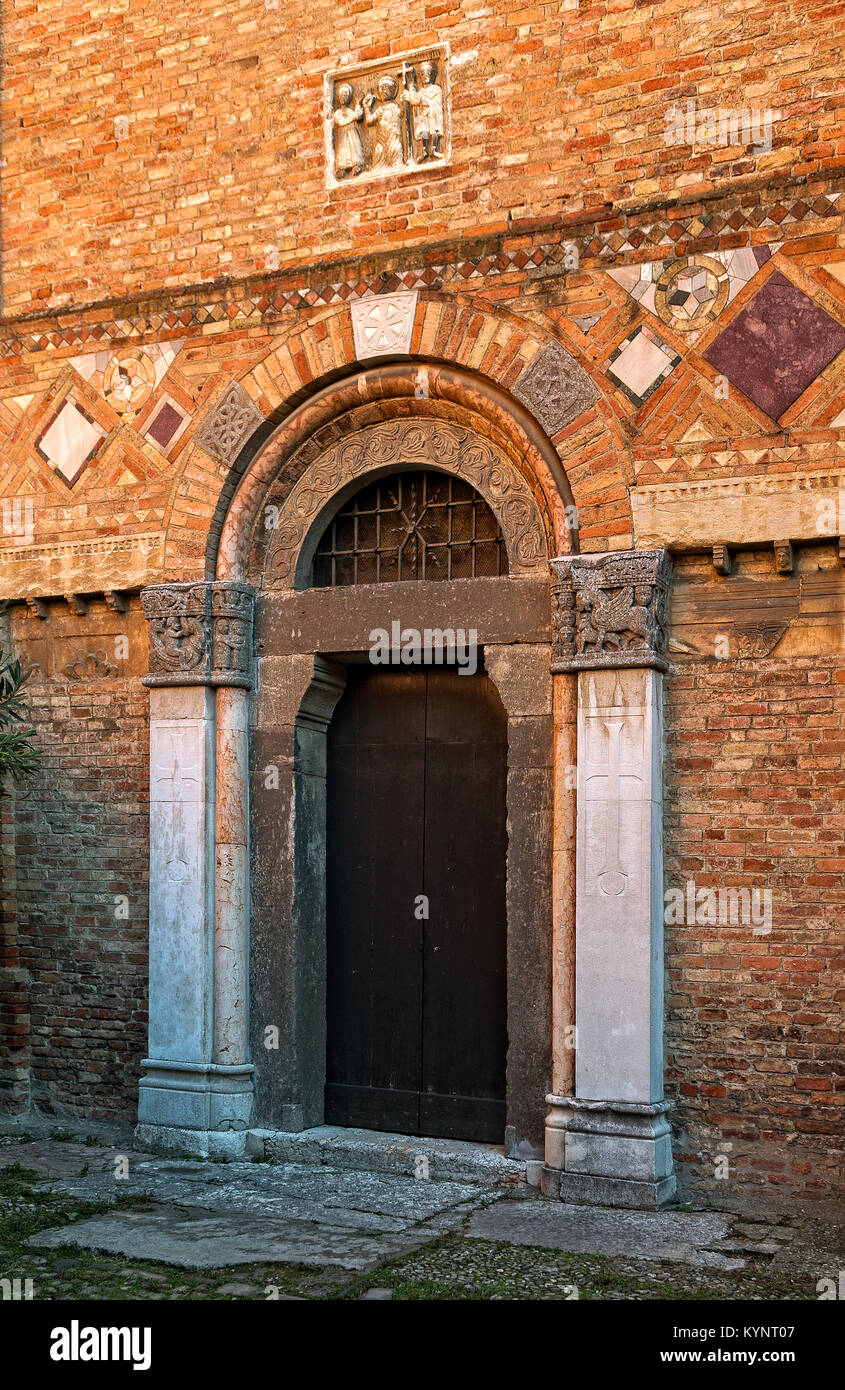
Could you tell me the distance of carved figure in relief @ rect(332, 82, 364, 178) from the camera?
24.8ft

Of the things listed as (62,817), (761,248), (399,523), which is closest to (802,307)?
(761,248)

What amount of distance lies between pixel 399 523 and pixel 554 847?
6.87 ft

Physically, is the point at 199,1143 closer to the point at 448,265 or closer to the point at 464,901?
the point at 464,901

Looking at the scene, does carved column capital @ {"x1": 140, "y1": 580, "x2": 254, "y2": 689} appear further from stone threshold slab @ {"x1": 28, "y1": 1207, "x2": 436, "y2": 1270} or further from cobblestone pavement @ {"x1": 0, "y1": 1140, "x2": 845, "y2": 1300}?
stone threshold slab @ {"x1": 28, "y1": 1207, "x2": 436, "y2": 1270}

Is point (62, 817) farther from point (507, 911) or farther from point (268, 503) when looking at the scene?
point (507, 911)

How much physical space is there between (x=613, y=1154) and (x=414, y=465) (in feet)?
12.3

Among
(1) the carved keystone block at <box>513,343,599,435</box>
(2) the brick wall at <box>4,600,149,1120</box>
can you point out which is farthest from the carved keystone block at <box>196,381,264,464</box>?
(1) the carved keystone block at <box>513,343,599,435</box>

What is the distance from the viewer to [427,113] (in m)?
7.39

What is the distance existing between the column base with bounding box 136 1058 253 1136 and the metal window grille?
2.80 metres

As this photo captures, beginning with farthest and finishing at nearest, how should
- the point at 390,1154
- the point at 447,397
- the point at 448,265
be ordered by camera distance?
the point at 447,397 → the point at 448,265 → the point at 390,1154

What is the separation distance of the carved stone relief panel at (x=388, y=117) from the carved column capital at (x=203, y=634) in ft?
7.88

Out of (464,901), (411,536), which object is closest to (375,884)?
(464,901)

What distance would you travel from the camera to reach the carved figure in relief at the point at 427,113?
7363 millimetres

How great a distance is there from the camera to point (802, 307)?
255 inches
